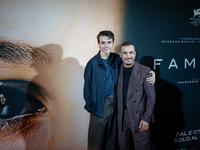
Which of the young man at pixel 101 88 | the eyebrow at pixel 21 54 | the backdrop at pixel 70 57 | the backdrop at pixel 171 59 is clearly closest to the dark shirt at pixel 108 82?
the young man at pixel 101 88

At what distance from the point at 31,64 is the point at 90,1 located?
1.16 metres

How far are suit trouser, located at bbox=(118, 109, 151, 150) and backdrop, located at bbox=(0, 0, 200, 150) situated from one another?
2.20 ft

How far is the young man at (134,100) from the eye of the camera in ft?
5.65

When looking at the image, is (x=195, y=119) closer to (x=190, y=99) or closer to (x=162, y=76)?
(x=190, y=99)

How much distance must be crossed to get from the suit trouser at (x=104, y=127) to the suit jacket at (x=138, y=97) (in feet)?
0.44

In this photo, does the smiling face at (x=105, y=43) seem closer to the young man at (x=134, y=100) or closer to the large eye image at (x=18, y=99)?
the young man at (x=134, y=100)

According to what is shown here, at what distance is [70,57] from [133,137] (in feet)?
4.28

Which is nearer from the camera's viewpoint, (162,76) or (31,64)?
(31,64)

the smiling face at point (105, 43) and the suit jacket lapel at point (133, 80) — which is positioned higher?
the smiling face at point (105, 43)

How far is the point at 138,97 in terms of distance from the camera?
68.1 inches

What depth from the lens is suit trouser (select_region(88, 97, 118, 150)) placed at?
6.00ft

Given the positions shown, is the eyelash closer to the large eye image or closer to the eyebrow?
the large eye image

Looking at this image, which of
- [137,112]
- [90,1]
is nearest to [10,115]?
[137,112]

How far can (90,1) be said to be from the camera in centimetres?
206
